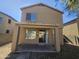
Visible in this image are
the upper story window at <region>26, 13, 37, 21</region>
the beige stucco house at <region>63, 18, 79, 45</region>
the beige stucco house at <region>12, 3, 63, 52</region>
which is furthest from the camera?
the beige stucco house at <region>63, 18, 79, 45</region>

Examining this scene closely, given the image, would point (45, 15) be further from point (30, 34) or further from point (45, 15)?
point (30, 34)

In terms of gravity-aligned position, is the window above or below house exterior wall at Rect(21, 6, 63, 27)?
below

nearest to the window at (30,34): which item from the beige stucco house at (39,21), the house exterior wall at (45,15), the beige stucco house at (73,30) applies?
the beige stucco house at (39,21)

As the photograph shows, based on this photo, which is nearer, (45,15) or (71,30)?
(45,15)

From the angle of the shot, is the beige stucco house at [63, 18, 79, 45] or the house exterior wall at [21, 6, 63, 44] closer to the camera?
the house exterior wall at [21, 6, 63, 44]

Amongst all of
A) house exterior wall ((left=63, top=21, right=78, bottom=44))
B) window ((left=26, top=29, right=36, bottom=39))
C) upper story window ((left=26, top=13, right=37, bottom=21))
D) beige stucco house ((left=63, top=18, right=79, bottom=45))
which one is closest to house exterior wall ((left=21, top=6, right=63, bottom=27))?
upper story window ((left=26, top=13, right=37, bottom=21))

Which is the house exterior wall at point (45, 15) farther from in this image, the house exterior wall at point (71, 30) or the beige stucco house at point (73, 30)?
the house exterior wall at point (71, 30)

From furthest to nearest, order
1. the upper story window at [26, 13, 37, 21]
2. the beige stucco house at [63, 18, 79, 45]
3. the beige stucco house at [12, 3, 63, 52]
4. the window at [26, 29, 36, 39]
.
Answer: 1. the beige stucco house at [63, 18, 79, 45]
2. the upper story window at [26, 13, 37, 21]
3. the window at [26, 29, 36, 39]
4. the beige stucco house at [12, 3, 63, 52]

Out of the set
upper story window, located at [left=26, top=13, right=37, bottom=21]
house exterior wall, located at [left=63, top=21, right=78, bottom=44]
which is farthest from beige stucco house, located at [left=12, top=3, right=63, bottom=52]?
house exterior wall, located at [left=63, top=21, right=78, bottom=44]

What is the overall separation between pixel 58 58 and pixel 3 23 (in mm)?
23348

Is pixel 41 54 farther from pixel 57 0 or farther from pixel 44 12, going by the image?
pixel 44 12

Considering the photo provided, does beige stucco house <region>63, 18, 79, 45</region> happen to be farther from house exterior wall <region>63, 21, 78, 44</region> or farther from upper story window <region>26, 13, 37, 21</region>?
upper story window <region>26, 13, 37, 21</region>

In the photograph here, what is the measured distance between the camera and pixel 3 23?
3591cm

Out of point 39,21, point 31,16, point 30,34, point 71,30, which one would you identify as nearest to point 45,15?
point 39,21
